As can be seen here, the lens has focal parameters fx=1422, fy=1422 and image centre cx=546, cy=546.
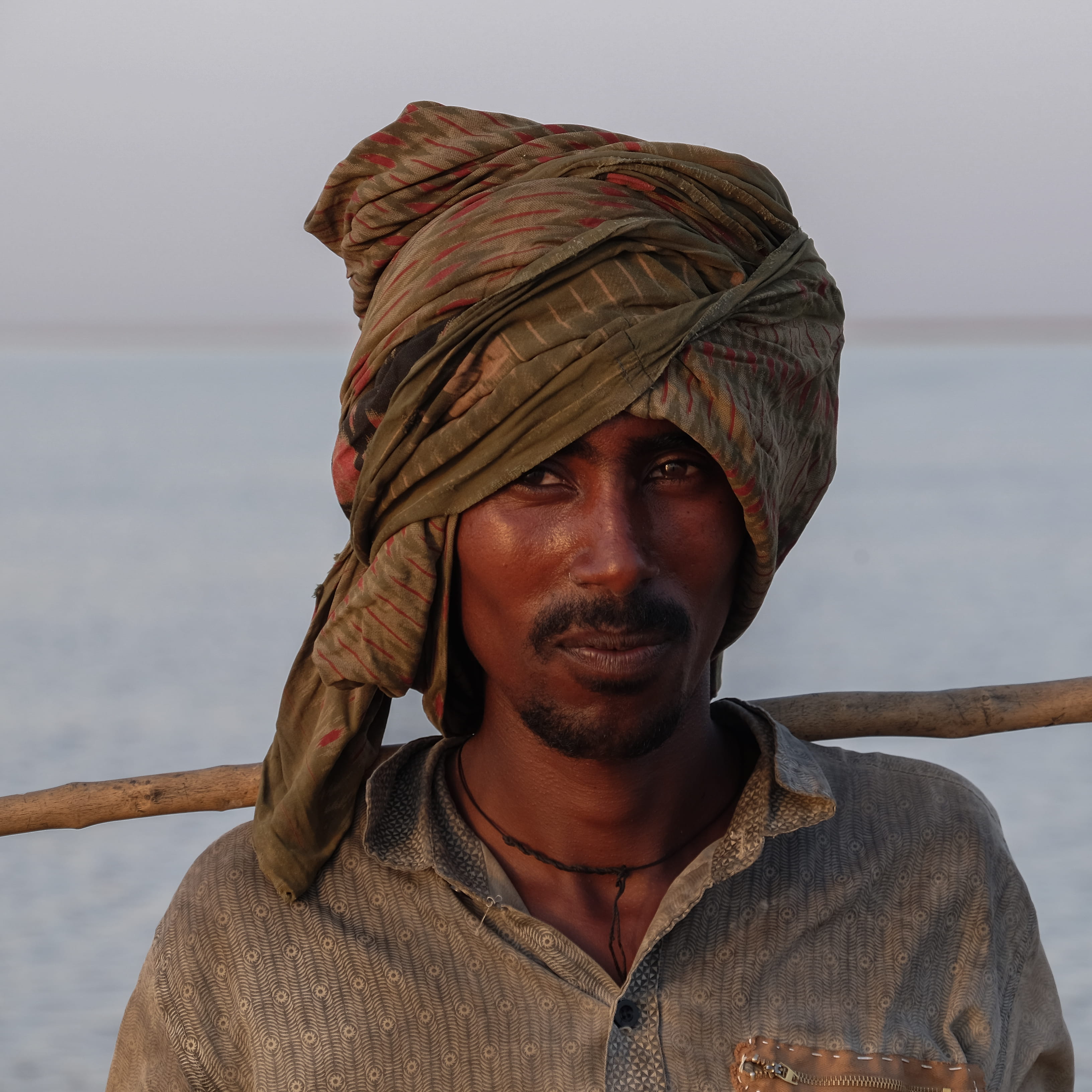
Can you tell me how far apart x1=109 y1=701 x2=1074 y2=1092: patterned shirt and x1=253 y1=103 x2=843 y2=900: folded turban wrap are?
0.30 ft

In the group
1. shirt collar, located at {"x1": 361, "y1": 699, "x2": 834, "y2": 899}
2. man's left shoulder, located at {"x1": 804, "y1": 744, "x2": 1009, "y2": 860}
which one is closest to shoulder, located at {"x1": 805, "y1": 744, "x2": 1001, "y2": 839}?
man's left shoulder, located at {"x1": 804, "y1": 744, "x2": 1009, "y2": 860}

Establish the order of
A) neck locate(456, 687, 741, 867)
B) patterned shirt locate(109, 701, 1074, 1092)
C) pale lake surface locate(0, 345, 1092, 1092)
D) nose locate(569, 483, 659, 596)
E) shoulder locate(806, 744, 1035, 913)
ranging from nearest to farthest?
nose locate(569, 483, 659, 596) → patterned shirt locate(109, 701, 1074, 1092) → neck locate(456, 687, 741, 867) → shoulder locate(806, 744, 1035, 913) → pale lake surface locate(0, 345, 1092, 1092)

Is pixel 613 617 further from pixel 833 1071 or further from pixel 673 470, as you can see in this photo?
pixel 833 1071

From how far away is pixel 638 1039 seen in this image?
165cm

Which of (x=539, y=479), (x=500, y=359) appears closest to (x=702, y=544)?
(x=539, y=479)

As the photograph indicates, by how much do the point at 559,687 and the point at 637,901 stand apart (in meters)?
0.33

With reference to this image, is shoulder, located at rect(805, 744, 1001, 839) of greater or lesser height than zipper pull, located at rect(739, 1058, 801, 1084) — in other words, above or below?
above

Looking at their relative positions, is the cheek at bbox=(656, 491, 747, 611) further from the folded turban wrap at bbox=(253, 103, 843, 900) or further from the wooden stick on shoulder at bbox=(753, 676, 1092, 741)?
the wooden stick on shoulder at bbox=(753, 676, 1092, 741)

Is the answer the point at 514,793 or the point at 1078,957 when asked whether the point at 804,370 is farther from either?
the point at 1078,957

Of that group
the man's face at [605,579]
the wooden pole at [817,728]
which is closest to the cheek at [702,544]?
the man's face at [605,579]

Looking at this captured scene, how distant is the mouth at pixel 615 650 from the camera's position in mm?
1569

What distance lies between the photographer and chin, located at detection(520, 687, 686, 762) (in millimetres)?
1634

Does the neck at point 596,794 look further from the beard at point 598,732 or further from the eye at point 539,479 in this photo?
the eye at point 539,479

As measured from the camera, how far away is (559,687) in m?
1.62
